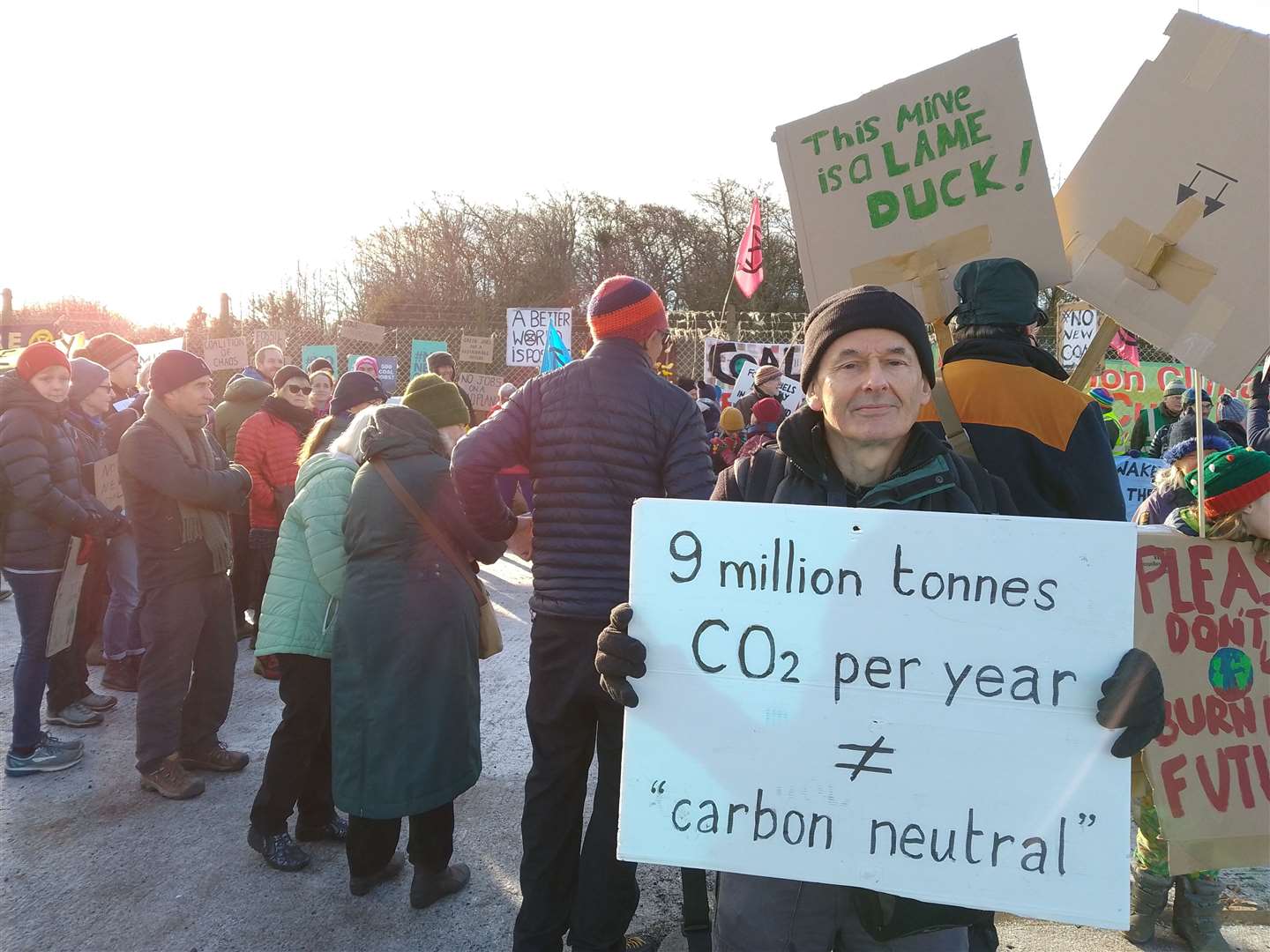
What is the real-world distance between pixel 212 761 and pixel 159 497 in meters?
1.30

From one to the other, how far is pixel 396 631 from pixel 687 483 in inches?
45.7

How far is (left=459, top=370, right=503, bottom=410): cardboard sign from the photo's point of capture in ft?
34.9

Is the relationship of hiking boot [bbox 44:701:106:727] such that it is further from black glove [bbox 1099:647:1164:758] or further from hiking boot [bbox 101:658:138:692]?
black glove [bbox 1099:647:1164:758]

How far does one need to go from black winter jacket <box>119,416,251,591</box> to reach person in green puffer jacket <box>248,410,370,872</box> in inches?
30.5

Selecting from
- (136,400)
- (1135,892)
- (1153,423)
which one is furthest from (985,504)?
(1153,423)

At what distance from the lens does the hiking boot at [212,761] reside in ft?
13.3

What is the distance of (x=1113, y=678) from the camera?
142cm

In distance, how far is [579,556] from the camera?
2.60 meters

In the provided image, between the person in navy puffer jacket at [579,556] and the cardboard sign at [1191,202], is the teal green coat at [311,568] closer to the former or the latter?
the person in navy puffer jacket at [579,556]

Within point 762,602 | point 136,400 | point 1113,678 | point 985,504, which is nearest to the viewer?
point 1113,678

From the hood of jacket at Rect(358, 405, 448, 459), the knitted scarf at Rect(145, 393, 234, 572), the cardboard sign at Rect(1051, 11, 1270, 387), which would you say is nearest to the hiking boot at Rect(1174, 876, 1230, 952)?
the cardboard sign at Rect(1051, 11, 1270, 387)

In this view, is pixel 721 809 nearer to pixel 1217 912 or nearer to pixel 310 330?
pixel 1217 912

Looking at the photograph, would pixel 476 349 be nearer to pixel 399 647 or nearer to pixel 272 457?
pixel 272 457

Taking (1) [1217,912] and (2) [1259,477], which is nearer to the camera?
(2) [1259,477]
